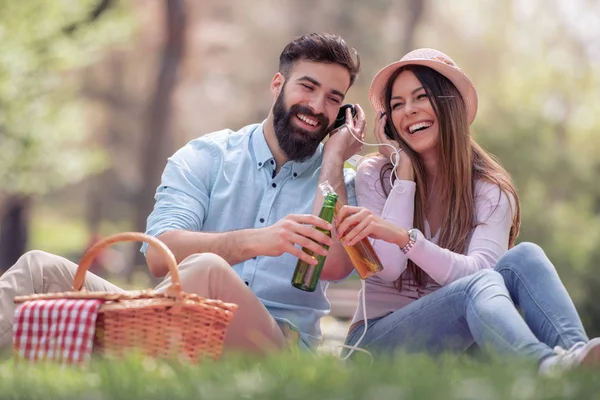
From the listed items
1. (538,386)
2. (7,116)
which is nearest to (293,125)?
(538,386)

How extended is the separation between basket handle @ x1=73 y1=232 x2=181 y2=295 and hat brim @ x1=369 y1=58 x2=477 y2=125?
175 centimetres

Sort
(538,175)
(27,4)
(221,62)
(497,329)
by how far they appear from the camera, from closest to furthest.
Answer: (497,329)
(27,4)
(538,175)
(221,62)

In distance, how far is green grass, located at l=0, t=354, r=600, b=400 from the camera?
2.22 metres

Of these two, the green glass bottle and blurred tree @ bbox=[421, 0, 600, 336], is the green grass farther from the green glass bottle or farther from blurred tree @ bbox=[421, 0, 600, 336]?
blurred tree @ bbox=[421, 0, 600, 336]

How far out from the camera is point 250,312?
362 cm

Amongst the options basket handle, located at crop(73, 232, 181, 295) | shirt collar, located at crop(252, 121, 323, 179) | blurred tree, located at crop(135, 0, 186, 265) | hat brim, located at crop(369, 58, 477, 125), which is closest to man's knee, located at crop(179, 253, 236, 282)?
basket handle, located at crop(73, 232, 181, 295)

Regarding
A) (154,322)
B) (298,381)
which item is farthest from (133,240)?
(298,381)

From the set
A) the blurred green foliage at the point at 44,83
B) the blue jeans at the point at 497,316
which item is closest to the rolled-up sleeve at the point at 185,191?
the blue jeans at the point at 497,316

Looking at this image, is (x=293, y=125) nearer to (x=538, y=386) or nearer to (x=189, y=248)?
(x=189, y=248)

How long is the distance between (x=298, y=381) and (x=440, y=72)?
8.04ft

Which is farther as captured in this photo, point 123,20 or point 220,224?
point 123,20

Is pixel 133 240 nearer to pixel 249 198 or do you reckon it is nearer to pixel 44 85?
pixel 249 198

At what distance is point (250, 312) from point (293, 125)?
1283 millimetres

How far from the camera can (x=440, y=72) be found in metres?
4.46
